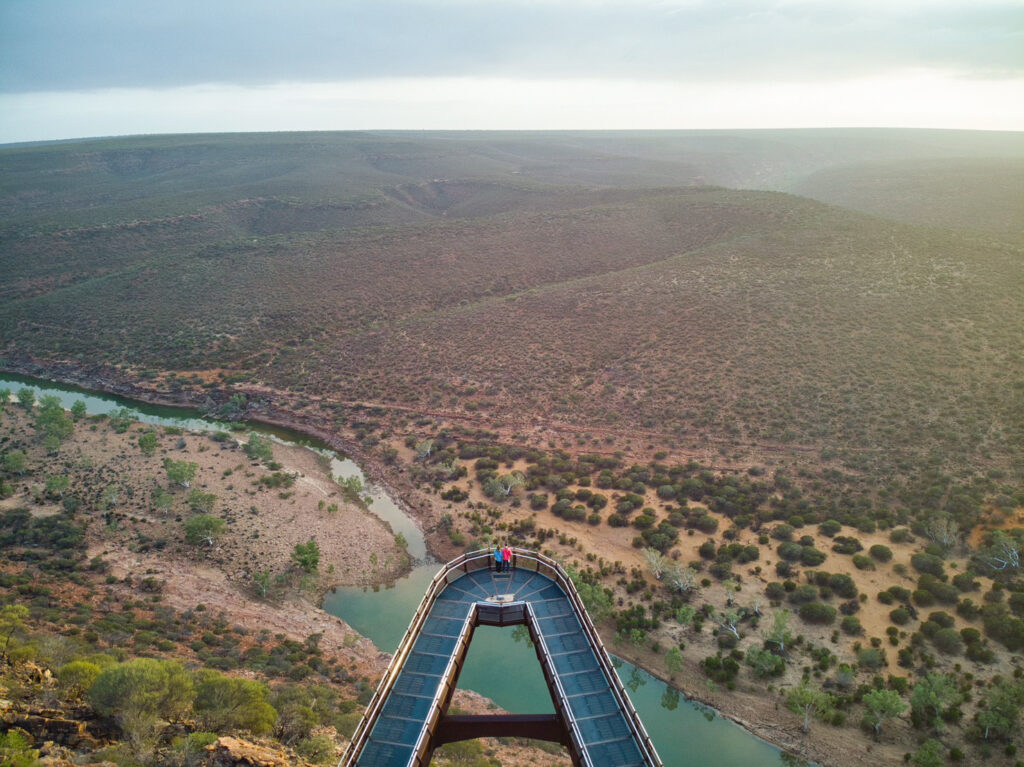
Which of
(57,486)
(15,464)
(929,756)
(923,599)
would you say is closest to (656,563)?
(923,599)

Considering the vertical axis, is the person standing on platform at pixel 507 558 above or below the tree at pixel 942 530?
above

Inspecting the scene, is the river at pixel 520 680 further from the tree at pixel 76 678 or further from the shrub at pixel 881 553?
the shrub at pixel 881 553

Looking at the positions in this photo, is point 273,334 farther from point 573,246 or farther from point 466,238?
point 573,246

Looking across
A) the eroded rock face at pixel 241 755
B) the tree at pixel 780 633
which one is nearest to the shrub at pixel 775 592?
the tree at pixel 780 633

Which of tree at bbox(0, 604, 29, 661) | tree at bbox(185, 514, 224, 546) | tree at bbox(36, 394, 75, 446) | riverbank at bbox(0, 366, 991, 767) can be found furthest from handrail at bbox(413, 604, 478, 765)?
tree at bbox(36, 394, 75, 446)

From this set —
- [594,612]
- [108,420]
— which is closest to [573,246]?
[108,420]
